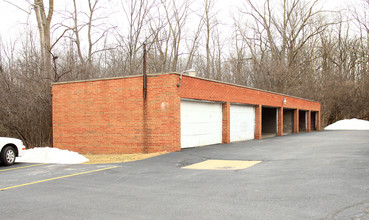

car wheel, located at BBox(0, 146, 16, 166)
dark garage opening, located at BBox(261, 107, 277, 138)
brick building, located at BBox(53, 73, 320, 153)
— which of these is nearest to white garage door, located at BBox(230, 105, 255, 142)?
brick building, located at BBox(53, 73, 320, 153)

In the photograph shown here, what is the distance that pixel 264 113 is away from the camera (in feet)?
95.7

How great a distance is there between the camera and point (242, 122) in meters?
20.8

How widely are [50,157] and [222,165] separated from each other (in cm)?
746

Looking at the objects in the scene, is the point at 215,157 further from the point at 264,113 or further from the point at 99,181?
the point at 264,113

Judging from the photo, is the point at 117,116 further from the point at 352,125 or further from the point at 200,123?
the point at 352,125

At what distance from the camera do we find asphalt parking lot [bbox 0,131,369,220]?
533 cm

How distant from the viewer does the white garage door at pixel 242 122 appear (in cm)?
1980

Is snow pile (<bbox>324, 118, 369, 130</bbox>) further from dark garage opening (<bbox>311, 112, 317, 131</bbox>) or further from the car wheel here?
the car wheel

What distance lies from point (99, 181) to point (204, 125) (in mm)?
9317

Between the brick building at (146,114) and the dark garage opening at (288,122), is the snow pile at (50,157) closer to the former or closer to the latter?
the brick building at (146,114)

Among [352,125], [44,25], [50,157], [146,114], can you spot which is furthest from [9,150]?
[352,125]

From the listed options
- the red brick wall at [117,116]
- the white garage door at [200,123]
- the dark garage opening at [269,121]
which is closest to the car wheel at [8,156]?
the red brick wall at [117,116]

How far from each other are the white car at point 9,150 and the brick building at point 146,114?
15.2 feet

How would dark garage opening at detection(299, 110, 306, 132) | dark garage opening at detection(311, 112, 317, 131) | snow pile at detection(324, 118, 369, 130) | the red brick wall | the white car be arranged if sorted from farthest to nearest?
dark garage opening at detection(311, 112, 317, 131) < snow pile at detection(324, 118, 369, 130) < dark garage opening at detection(299, 110, 306, 132) < the red brick wall < the white car
